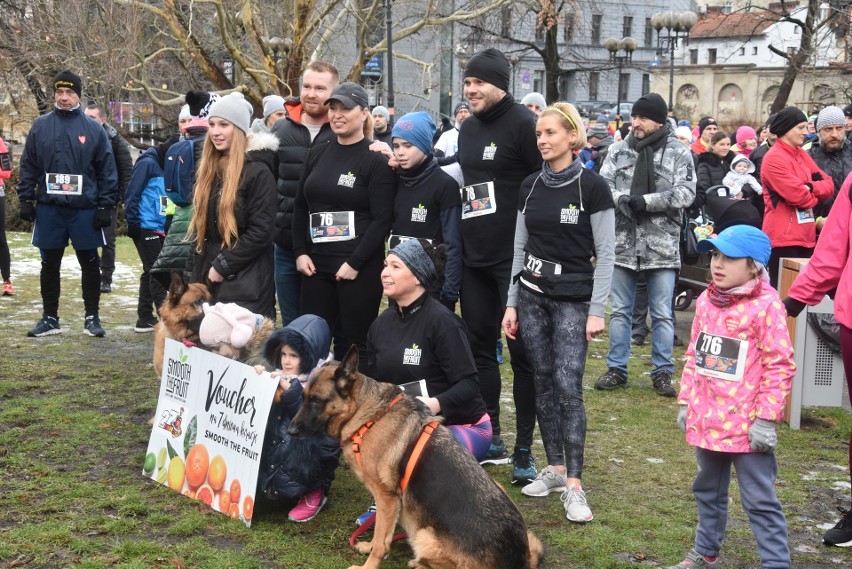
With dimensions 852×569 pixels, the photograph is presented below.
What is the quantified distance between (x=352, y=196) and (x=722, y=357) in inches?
104

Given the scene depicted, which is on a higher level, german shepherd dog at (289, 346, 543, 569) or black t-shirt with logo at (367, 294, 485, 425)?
black t-shirt with logo at (367, 294, 485, 425)

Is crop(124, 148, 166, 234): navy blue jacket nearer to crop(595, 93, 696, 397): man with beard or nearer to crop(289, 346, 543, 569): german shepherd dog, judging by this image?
crop(595, 93, 696, 397): man with beard

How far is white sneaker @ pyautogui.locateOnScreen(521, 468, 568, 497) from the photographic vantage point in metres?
5.33

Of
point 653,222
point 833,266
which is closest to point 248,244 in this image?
point 833,266

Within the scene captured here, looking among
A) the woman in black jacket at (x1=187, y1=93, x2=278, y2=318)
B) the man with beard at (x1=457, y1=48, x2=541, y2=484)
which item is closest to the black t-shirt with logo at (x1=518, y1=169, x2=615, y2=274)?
the man with beard at (x1=457, y1=48, x2=541, y2=484)

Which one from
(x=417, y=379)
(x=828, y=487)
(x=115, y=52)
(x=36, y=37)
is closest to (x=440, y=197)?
(x=417, y=379)

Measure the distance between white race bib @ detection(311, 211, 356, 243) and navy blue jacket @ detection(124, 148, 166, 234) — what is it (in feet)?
12.5

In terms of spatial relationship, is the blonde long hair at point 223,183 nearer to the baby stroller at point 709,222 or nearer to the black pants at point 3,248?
the baby stroller at point 709,222

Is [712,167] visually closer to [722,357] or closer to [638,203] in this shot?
[638,203]

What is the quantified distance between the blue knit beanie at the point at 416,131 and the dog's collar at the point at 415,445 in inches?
75.9

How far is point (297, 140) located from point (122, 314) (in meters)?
5.39

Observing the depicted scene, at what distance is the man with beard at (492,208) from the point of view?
5.54 metres

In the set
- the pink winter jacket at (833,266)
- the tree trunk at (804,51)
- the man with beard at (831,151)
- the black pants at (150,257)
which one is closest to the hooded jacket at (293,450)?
the pink winter jacket at (833,266)

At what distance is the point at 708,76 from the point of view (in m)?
69.2
